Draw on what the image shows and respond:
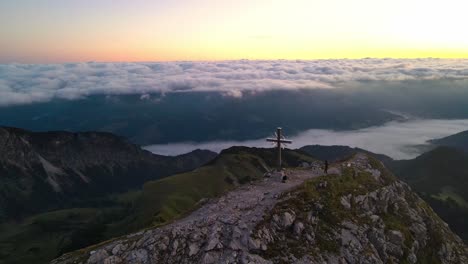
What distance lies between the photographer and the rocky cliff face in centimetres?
4694

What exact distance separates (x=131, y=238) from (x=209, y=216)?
1073 cm

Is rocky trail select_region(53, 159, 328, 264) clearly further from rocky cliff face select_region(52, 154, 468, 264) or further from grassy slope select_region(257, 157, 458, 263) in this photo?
grassy slope select_region(257, 157, 458, 263)

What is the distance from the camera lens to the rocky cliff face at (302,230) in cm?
4694

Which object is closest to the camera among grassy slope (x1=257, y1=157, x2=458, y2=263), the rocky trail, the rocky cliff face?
the rocky trail

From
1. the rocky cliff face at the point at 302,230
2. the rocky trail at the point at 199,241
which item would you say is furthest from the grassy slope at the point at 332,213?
the rocky trail at the point at 199,241

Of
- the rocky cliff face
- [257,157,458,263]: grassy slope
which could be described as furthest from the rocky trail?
[257,157,458,263]: grassy slope

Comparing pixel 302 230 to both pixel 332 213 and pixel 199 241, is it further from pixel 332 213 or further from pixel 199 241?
pixel 199 241

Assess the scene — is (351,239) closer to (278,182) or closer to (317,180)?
(317,180)

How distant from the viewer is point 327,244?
52531 mm

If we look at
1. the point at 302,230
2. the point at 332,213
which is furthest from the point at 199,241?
the point at 332,213

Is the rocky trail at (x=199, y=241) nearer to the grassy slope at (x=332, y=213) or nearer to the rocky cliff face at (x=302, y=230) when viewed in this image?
the rocky cliff face at (x=302, y=230)

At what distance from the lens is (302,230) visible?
5206cm

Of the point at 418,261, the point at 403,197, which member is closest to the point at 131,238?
the point at 418,261

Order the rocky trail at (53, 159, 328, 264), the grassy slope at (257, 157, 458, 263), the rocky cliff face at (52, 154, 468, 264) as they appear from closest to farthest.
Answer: the rocky trail at (53, 159, 328, 264) → the rocky cliff face at (52, 154, 468, 264) → the grassy slope at (257, 157, 458, 263)
